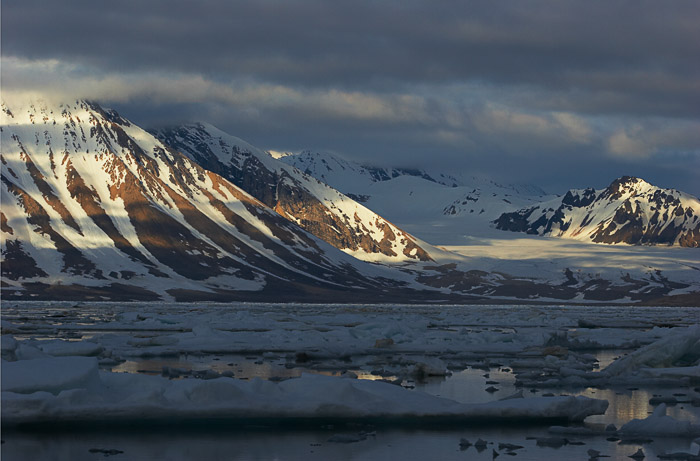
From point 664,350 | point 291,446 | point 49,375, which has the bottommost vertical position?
point 291,446

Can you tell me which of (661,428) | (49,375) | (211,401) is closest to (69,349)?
(49,375)

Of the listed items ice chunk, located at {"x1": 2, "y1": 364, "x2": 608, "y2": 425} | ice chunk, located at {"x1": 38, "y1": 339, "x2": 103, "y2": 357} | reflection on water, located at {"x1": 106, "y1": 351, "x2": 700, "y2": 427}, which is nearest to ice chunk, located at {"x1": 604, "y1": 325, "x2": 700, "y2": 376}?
reflection on water, located at {"x1": 106, "y1": 351, "x2": 700, "y2": 427}

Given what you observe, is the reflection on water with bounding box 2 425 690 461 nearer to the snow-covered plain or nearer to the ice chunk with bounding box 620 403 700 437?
the snow-covered plain

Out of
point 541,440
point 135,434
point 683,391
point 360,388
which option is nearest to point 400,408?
point 360,388

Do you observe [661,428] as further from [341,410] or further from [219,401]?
[219,401]

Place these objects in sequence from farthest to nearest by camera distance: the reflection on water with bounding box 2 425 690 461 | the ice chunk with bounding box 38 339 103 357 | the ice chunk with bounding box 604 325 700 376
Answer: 1. the ice chunk with bounding box 38 339 103 357
2. the ice chunk with bounding box 604 325 700 376
3. the reflection on water with bounding box 2 425 690 461

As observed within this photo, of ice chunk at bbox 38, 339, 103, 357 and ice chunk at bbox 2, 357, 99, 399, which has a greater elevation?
ice chunk at bbox 2, 357, 99, 399

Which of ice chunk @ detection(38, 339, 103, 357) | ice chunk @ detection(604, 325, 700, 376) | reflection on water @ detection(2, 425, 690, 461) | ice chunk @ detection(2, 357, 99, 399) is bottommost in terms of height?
reflection on water @ detection(2, 425, 690, 461)

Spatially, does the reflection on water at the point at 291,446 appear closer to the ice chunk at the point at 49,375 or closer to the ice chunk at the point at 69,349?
the ice chunk at the point at 49,375

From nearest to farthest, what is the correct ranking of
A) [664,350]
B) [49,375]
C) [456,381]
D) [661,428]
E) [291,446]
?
1. [291,446]
2. [661,428]
3. [49,375]
4. [456,381]
5. [664,350]

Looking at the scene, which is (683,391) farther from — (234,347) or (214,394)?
(234,347)

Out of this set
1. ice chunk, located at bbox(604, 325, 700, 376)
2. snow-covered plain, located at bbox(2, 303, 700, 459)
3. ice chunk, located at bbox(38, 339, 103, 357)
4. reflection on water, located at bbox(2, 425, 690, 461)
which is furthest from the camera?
ice chunk, located at bbox(38, 339, 103, 357)
